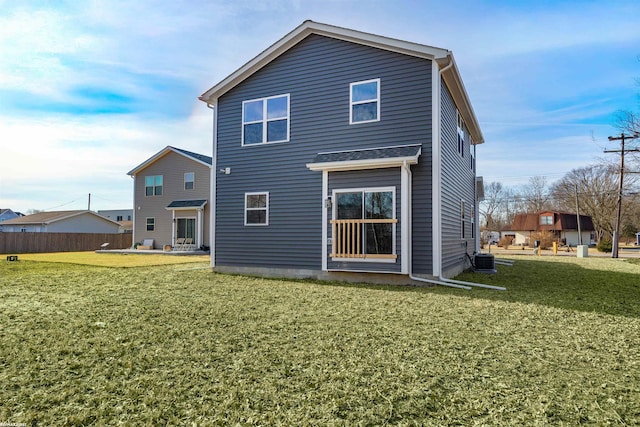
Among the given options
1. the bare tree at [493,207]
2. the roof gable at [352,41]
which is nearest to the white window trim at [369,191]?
the roof gable at [352,41]

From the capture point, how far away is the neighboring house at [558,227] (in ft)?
128

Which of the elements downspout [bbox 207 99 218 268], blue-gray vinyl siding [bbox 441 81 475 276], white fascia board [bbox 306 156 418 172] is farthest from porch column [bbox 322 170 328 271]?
downspout [bbox 207 99 218 268]

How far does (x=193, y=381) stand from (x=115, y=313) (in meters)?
3.12

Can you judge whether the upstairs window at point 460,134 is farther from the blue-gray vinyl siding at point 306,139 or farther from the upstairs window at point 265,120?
the upstairs window at point 265,120

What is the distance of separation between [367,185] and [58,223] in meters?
33.6

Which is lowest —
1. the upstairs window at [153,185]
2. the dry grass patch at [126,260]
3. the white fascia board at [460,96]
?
the dry grass patch at [126,260]

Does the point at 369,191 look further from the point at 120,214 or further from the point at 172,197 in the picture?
the point at 120,214

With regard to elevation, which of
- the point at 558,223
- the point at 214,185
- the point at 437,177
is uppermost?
the point at 214,185

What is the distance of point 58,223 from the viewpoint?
32688 mm

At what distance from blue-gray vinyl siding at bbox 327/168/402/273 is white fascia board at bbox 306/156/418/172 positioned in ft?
0.47

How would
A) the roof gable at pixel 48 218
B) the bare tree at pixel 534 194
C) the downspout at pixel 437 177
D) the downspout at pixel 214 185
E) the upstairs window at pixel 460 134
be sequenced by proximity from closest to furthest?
the downspout at pixel 437 177 → the downspout at pixel 214 185 → the upstairs window at pixel 460 134 → the roof gable at pixel 48 218 → the bare tree at pixel 534 194

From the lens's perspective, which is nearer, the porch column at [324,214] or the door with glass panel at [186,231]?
the porch column at [324,214]

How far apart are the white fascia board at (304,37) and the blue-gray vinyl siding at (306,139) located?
152 mm

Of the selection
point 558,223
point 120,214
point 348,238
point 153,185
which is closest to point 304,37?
point 348,238
